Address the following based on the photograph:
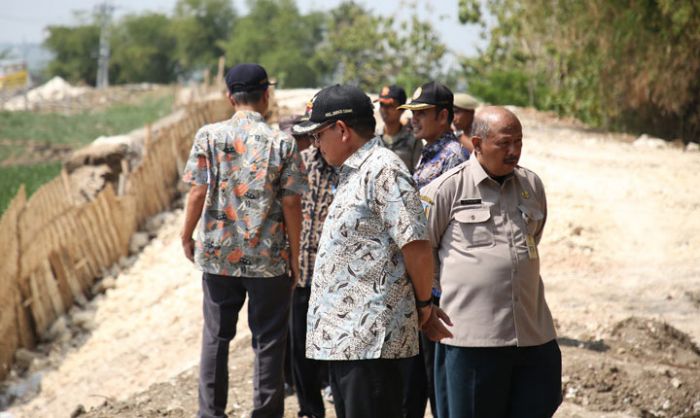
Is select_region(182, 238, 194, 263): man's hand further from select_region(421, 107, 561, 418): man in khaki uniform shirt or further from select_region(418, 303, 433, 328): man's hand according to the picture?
select_region(418, 303, 433, 328): man's hand

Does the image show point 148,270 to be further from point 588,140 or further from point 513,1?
point 513,1

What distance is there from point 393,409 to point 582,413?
7.05ft

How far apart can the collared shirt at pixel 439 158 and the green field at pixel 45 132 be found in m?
9.81

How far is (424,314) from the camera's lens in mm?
3354

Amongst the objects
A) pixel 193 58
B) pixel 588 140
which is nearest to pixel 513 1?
pixel 588 140

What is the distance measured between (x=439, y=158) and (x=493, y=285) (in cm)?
104

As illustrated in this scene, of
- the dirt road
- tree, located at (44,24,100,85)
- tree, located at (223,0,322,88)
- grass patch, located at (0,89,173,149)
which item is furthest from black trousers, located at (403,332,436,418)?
tree, located at (44,24,100,85)

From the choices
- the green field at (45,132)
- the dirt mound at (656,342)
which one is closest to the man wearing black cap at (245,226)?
the dirt mound at (656,342)

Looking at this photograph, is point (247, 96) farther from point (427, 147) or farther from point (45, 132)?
point (45, 132)

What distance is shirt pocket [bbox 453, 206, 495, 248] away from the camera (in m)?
3.66

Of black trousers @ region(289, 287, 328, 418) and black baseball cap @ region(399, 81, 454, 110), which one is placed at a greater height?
black baseball cap @ region(399, 81, 454, 110)

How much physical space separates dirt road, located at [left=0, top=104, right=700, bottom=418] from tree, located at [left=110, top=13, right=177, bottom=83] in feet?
241

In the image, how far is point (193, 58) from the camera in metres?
83.3

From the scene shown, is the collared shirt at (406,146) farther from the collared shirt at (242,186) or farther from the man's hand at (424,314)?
the man's hand at (424,314)
